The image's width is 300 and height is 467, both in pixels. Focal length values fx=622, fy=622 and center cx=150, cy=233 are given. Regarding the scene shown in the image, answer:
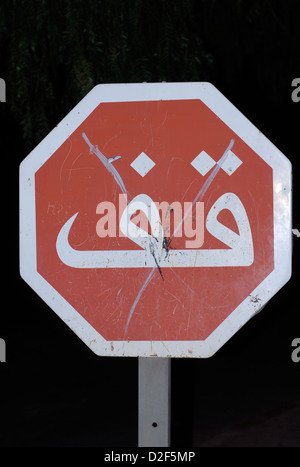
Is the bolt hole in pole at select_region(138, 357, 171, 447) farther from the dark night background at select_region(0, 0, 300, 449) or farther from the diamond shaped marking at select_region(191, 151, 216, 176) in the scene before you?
the dark night background at select_region(0, 0, 300, 449)

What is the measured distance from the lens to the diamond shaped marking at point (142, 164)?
1.05 meters

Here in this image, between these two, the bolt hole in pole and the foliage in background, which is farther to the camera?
the foliage in background

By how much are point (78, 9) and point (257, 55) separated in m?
2.38

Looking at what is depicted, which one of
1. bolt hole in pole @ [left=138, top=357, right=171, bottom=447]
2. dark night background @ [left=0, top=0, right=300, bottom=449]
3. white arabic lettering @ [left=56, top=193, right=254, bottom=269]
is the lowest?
bolt hole in pole @ [left=138, top=357, right=171, bottom=447]

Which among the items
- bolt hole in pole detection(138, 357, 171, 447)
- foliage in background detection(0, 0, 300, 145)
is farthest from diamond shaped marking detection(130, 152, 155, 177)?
foliage in background detection(0, 0, 300, 145)

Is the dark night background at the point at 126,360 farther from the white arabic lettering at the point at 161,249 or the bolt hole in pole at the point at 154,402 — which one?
the white arabic lettering at the point at 161,249

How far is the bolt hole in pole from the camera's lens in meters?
1.04

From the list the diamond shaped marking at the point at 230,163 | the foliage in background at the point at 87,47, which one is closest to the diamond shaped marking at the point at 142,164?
the diamond shaped marking at the point at 230,163

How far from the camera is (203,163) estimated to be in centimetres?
104

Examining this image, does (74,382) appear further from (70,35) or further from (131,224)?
(131,224)

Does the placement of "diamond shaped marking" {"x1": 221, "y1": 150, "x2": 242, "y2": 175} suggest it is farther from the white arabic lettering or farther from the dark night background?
the dark night background

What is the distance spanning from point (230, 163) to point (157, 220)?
0.15 meters

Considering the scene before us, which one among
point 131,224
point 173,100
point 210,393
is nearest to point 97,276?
point 131,224

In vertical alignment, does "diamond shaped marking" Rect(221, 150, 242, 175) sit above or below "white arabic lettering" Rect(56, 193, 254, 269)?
above
